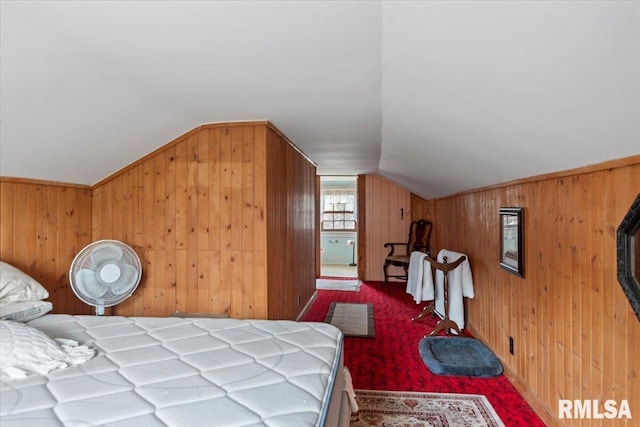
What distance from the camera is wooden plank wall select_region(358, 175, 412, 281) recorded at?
6.45 meters

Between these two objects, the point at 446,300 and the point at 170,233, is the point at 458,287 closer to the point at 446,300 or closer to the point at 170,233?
the point at 446,300

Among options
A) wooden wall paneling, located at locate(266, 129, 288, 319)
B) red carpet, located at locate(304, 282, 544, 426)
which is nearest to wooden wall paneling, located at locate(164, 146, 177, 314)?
wooden wall paneling, located at locate(266, 129, 288, 319)

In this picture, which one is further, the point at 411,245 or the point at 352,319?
the point at 411,245

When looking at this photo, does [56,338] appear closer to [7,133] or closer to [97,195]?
[7,133]

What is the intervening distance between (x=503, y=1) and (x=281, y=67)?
1.11 metres

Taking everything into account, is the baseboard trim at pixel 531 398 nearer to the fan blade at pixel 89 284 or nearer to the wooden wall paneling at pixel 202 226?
the wooden wall paneling at pixel 202 226

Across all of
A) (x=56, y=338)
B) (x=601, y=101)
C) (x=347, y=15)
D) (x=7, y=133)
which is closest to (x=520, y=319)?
(x=601, y=101)

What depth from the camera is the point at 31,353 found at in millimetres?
1419

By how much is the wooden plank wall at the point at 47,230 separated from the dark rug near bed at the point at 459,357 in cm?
293

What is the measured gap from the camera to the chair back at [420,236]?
576 centimetres

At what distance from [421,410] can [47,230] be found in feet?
9.66

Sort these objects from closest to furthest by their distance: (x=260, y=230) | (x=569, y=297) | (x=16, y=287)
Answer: (x=569, y=297), (x=16, y=287), (x=260, y=230)

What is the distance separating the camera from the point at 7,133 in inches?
75.4

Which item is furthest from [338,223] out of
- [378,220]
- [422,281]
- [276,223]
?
[276,223]
